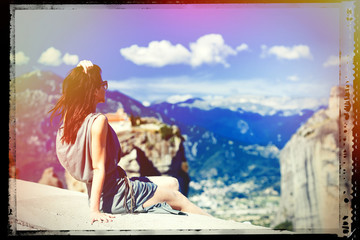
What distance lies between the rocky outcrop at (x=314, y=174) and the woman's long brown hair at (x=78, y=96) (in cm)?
301

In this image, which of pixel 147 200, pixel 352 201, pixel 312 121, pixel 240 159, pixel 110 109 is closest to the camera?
pixel 147 200

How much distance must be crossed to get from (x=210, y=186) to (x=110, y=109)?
10.6 ft

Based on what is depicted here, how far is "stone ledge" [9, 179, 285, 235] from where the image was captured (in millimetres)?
4004

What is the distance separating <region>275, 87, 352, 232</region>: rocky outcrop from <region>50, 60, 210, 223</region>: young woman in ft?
6.64

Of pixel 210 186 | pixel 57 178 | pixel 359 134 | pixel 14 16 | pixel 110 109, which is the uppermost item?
pixel 14 16

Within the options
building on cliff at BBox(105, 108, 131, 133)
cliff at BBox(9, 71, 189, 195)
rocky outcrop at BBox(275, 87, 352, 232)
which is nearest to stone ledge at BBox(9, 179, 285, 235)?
cliff at BBox(9, 71, 189, 195)

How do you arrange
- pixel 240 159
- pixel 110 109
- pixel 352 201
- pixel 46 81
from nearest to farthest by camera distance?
pixel 352 201 → pixel 46 81 → pixel 110 109 → pixel 240 159

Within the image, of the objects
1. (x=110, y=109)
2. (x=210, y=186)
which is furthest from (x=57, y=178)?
(x=210, y=186)

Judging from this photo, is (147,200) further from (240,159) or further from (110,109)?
(240,159)

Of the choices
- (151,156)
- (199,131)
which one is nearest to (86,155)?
(199,131)

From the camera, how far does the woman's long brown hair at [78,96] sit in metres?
3.89

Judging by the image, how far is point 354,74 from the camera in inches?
179

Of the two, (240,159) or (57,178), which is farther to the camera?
(240,159)

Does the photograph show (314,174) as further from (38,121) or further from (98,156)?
(38,121)
